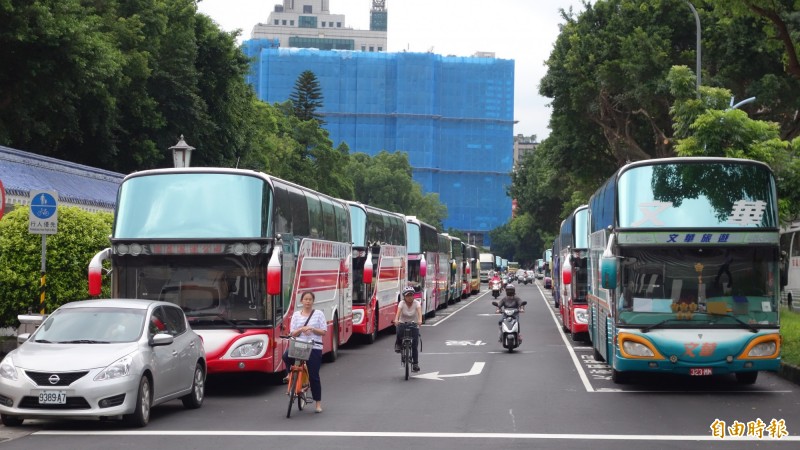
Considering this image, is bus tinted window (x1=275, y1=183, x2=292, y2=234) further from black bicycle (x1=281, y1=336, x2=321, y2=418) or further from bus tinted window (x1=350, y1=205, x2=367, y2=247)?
bus tinted window (x1=350, y1=205, x2=367, y2=247)

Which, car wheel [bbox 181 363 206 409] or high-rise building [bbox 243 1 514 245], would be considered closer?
car wheel [bbox 181 363 206 409]

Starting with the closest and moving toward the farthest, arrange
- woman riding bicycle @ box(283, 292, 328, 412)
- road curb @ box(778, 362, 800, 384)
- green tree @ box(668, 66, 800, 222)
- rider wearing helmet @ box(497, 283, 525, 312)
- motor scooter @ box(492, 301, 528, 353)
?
woman riding bicycle @ box(283, 292, 328, 412) < road curb @ box(778, 362, 800, 384) < green tree @ box(668, 66, 800, 222) < motor scooter @ box(492, 301, 528, 353) < rider wearing helmet @ box(497, 283, 525, 312)

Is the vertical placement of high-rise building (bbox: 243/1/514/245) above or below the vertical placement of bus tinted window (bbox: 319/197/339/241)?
above

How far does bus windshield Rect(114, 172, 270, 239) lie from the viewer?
1806cm

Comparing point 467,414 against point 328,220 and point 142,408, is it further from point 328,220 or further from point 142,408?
point 328,220

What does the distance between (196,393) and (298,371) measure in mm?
1659

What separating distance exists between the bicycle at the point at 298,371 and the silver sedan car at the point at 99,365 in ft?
4.65

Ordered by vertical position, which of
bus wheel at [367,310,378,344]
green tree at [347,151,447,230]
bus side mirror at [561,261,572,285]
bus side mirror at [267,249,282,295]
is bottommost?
bus wheel at [367,310,378,344]

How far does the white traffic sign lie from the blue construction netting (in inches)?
5087

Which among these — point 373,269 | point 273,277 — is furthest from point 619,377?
point 373,269

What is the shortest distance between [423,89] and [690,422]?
457 feet

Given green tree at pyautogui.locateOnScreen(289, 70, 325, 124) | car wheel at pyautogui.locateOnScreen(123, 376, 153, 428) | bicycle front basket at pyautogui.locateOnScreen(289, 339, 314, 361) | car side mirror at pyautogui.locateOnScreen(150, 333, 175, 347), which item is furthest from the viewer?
green tree at pyautogui.locateOnScreen(289, 70, 325, 124)

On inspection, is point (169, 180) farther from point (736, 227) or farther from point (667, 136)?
point (667, 136)

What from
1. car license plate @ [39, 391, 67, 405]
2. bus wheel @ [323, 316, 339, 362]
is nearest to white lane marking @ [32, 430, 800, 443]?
car license plate @ [39, 391, 67, 405]
